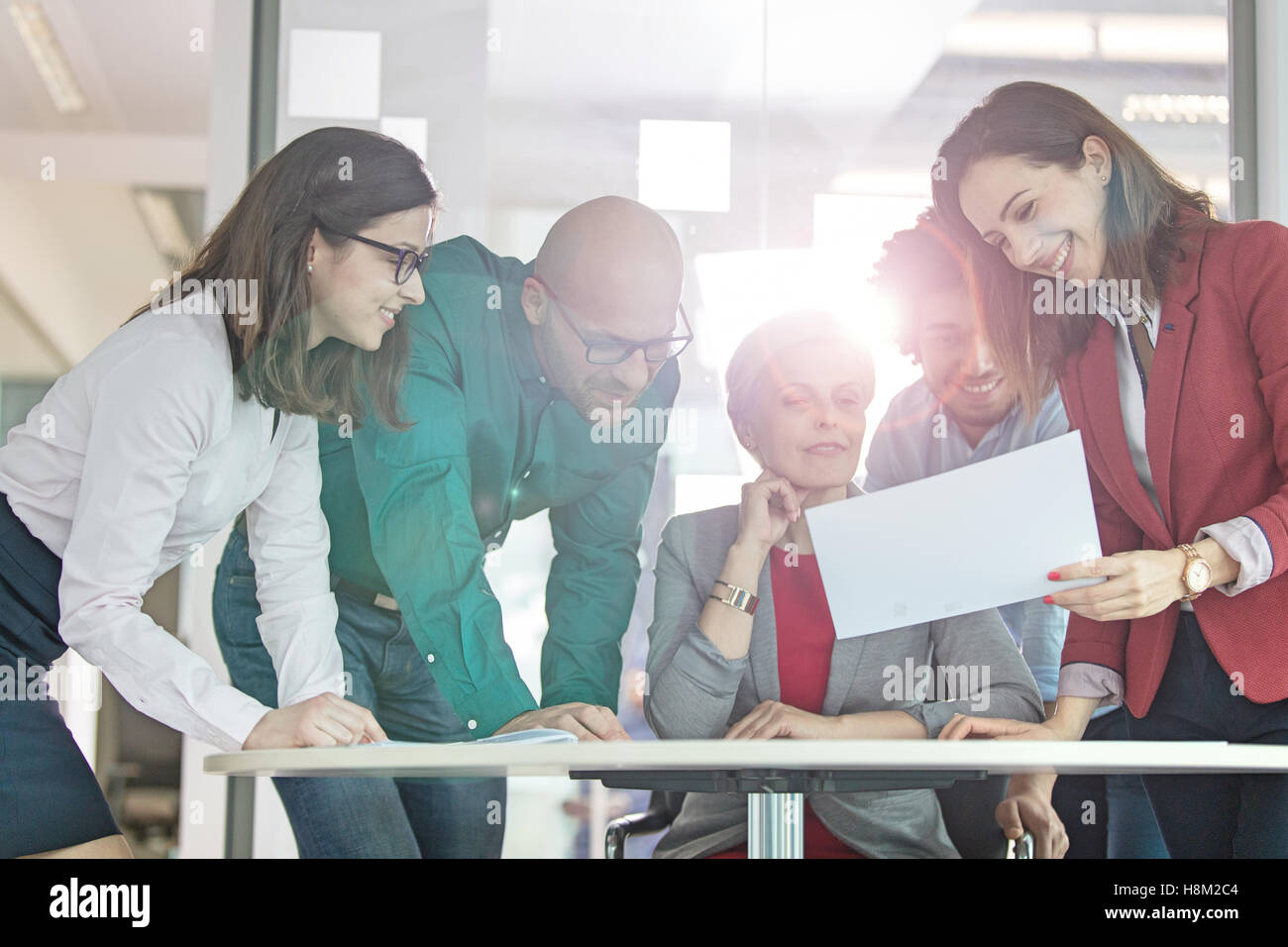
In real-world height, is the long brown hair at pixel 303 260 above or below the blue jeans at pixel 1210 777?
above

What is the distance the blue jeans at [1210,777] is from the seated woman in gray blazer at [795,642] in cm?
24

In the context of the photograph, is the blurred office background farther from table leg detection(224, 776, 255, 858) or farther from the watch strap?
the watch strap

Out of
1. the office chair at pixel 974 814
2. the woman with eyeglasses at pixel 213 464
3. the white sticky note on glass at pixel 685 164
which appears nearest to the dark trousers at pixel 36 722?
the woman with eyeglasses at pixel 213 464

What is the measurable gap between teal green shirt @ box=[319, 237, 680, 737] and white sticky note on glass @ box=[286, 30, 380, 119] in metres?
0.37

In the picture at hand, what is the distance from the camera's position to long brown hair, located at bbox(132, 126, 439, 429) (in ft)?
6.82

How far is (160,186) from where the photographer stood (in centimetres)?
245

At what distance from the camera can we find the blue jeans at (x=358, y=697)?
218 cm

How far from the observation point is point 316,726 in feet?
5.41

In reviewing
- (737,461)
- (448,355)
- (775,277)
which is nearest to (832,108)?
(775,277)

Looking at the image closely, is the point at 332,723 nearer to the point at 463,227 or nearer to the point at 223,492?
the point at 223,492

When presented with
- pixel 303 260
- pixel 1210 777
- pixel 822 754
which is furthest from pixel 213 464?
pixel 1210 777

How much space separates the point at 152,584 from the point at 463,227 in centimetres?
90

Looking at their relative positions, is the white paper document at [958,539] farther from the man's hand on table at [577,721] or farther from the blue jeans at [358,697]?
the blue jeans at [358,697]

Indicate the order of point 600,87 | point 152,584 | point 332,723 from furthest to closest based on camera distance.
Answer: point 600,87
point 152,584
point 332,723
